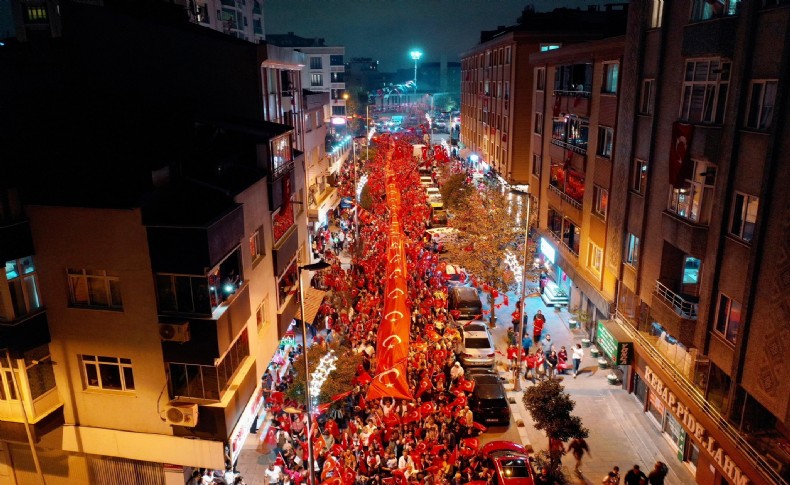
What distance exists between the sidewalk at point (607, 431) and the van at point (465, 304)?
16.1ft

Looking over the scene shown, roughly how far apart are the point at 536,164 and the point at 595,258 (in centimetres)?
1194

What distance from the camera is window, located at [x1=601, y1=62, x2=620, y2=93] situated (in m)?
22.9

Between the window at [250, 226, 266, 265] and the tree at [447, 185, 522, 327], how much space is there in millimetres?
13604

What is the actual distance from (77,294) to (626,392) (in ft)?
66.3

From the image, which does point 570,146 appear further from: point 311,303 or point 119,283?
point 119,283

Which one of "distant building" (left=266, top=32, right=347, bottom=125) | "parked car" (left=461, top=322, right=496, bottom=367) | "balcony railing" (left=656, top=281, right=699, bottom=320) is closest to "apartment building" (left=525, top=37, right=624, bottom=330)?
"balcony railing" (left=656, top=281, right=699, bottom=320)

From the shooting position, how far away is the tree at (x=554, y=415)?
653 inches

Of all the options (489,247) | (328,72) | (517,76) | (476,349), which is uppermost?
(328,72)

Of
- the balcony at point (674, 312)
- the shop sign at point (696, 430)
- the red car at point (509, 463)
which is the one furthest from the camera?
the red car at point (509, 463)

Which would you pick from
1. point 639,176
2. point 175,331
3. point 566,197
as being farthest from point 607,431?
point 175,331

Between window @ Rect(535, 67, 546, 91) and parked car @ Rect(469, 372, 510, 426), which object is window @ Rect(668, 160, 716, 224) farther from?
window @ Rect(535, 67, 546, 91)

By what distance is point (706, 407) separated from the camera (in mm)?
14539

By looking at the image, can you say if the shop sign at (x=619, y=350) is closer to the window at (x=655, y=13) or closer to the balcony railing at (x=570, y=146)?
the balcony railing at (x=570, y=146)

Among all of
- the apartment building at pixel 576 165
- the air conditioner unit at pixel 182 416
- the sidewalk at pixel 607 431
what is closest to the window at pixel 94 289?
the air conditioner unit at pixel 182 416
